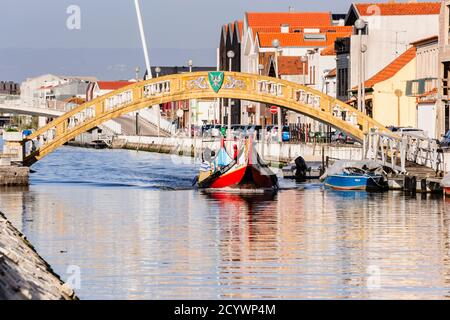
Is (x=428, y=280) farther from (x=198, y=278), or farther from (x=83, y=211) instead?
(x=83, y=211)

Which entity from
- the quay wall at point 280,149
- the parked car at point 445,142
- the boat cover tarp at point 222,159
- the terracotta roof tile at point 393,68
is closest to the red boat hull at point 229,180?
the boat cover tarp at point 222,159

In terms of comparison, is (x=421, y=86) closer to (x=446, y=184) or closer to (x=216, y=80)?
(x=216, y=80)

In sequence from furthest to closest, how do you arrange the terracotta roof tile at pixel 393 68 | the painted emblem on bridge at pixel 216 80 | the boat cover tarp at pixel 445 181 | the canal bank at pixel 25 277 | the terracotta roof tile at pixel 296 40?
1. the terracotta roof tile at pixel 296 40
2. the terracotta roof tile at pixel 393 68
3. the painted emblem on bridge at pixel 216 80
4. the boat cover tarp at pixel 445 181
5. the canal bank at pixel 25 277

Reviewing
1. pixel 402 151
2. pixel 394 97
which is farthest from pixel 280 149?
pixel 402 151

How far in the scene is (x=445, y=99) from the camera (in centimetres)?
9106

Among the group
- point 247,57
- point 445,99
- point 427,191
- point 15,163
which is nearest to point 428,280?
point 427,191

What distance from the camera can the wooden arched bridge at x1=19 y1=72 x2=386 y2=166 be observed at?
7650cm

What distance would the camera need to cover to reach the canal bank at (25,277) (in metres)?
23.0

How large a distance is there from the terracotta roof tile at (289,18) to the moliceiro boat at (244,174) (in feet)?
393

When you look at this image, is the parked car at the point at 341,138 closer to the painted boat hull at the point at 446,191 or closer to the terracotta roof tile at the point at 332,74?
the terracotta roof tile at the point at 332,74

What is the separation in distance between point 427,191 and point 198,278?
33150 millimetres

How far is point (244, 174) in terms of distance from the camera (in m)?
71.1

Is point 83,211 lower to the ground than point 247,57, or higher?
lower

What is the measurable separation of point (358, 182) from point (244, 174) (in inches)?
239
